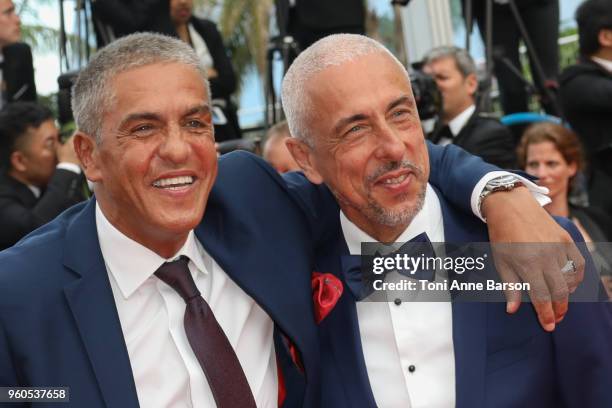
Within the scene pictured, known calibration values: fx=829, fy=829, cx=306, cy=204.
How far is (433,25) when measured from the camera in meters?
7.07

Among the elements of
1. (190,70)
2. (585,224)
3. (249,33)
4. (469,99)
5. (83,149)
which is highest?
(190,70)

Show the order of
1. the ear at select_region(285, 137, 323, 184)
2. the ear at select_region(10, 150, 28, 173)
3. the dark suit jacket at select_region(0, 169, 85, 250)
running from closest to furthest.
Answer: the ear at select_region(285, 137, 323, 184) < the dark suit jacket at select_region(0, 169, 85, 250) < the ear at select_region(10, 150, 28, 173)

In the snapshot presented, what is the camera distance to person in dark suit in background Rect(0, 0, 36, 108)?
179 inches

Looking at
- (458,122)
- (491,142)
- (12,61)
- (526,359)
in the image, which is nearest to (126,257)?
(526,359)

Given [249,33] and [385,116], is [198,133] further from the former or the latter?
[249,33]

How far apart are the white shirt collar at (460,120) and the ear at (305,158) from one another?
2204 mm

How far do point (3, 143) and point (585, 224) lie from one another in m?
2.81

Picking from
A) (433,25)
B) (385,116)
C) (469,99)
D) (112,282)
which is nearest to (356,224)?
(385,116)

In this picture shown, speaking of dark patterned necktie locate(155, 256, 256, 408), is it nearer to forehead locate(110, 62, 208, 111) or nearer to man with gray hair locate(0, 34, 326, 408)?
man with gray hair locate(0, 34, 326, 408)

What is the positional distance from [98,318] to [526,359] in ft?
3.25

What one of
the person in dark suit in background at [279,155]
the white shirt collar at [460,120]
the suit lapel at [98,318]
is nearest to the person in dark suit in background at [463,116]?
the white shirt collar at [460,120]

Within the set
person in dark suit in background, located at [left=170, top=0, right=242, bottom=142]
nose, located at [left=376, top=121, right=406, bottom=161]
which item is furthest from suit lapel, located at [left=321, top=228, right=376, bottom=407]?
person in dark suit in background, located at [left=170, top=0, right=242, bottom=142]

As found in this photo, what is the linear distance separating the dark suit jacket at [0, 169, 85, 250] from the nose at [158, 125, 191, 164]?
1924 mm

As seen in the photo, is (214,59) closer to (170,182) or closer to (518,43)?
(518,43)
